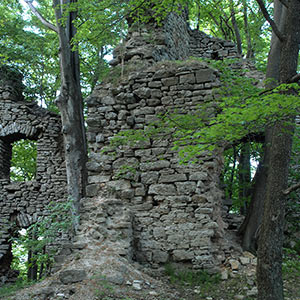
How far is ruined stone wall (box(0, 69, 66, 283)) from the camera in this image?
10414 mm

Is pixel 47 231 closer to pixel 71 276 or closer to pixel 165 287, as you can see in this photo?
pixel 71 276

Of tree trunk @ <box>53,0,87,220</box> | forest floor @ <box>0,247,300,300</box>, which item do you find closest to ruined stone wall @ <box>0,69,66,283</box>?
tree trunk @ <box>53,0,87,220</box>

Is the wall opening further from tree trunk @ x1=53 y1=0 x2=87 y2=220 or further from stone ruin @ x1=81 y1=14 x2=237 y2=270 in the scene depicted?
stone ruin @ x1=81 y1=14 x2=237 y2=270

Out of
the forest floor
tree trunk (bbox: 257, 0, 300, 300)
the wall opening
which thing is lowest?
the forest floor

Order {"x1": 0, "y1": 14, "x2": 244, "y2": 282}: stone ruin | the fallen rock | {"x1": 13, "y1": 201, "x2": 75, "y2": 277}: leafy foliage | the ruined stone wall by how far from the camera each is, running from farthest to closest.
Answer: the ruined stone wall, {"x1": 13, "y1": 201, "x2": 75, "y2": 277}: leafy foliage, {"x1": 0, "y1": 14, "x2": 244, "y2": 282}: stone ruin, the fallen rock

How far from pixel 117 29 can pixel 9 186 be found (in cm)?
622

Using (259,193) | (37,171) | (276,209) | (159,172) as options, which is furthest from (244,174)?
(37,171)

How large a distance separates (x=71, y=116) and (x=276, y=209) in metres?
6.21

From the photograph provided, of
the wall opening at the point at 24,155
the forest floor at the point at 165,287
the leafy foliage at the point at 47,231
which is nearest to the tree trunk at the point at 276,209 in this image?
the forest floor at the point at 165,287

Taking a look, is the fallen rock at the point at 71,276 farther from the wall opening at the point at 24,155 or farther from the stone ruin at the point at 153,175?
the wall opening at the point at 24,155

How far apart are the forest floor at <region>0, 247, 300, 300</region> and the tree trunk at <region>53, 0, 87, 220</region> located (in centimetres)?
374

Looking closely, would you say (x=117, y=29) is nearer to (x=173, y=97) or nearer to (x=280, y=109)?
(x=173, y=97)

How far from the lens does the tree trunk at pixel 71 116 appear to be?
26.9 feet

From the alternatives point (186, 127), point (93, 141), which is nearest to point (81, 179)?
point (93, 141)
